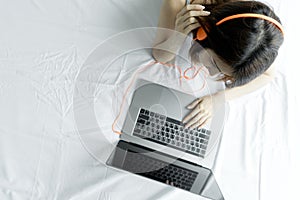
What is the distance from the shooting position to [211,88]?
71 centimetres

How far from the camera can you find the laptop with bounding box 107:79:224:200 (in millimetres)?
626

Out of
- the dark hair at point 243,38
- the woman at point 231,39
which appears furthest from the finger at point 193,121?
the dark hair at point 243,38

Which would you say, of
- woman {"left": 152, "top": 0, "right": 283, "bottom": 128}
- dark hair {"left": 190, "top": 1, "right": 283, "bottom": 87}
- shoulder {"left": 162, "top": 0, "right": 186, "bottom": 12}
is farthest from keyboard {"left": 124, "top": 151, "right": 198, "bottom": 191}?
shoulder {"left": 162, "top": 0, "right": 186, "bottom": 12}

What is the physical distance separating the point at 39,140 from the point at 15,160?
7cm

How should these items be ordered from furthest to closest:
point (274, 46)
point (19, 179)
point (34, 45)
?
point (34, 45) → point (19, 179) → point (274, 46)

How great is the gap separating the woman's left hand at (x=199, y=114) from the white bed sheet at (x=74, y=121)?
0.49ft

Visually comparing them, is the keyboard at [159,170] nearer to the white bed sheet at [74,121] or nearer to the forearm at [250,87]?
the white bed sheet at [74,121]

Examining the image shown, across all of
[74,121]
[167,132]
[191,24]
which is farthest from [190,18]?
[74,121]

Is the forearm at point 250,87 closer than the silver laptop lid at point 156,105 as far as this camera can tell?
No

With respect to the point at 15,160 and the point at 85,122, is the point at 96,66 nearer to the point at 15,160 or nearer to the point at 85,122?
the point at 85,122

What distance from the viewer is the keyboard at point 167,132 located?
0.62 metres

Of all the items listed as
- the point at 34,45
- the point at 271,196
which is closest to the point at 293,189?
the point at 271,196

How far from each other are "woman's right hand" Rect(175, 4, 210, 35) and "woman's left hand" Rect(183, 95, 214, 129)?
139mm

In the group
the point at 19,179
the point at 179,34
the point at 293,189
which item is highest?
the point at 179,34
